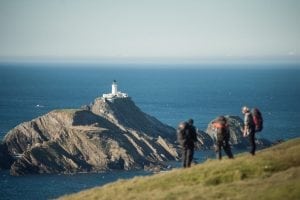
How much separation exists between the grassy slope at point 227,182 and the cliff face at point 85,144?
3458 inches

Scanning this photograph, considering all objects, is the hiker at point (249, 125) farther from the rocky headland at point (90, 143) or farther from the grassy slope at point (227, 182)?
the rocky headland at point (90, 143)

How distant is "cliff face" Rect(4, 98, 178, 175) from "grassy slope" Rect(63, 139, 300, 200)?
87.8 m

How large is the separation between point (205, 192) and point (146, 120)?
5131 inches

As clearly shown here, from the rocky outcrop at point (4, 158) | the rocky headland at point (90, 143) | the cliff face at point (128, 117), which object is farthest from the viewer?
the cliff face at point (128, 117)

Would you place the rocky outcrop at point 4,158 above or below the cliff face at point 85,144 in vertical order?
below

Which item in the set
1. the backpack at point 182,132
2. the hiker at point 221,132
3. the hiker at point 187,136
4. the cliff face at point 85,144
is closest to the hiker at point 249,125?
the hiker at point 221,132

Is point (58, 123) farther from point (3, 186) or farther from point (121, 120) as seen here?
point (3, 186)

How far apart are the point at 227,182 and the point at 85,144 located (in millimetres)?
100637

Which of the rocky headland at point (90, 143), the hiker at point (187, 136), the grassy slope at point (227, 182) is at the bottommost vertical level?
the rocky headland at point (90, 143)

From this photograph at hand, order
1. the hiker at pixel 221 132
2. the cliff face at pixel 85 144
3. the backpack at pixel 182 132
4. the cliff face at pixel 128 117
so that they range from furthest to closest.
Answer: the cliff face at pixel 128 117 < the cliff face at pixel 85 144 < the hiker at pixel 221 132 < the backpack at pixel 182 132

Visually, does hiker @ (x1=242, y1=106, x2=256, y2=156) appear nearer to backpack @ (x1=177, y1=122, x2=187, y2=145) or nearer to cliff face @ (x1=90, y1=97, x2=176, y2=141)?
backpack @ (x1=177, y1=122, x2=187, y2=145)

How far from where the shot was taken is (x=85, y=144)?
12419cm

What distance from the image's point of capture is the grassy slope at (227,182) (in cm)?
2200

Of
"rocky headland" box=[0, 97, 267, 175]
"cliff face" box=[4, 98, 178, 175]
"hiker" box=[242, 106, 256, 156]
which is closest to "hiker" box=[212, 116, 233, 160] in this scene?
"hiker" box=[242, 106, 256, 156]
